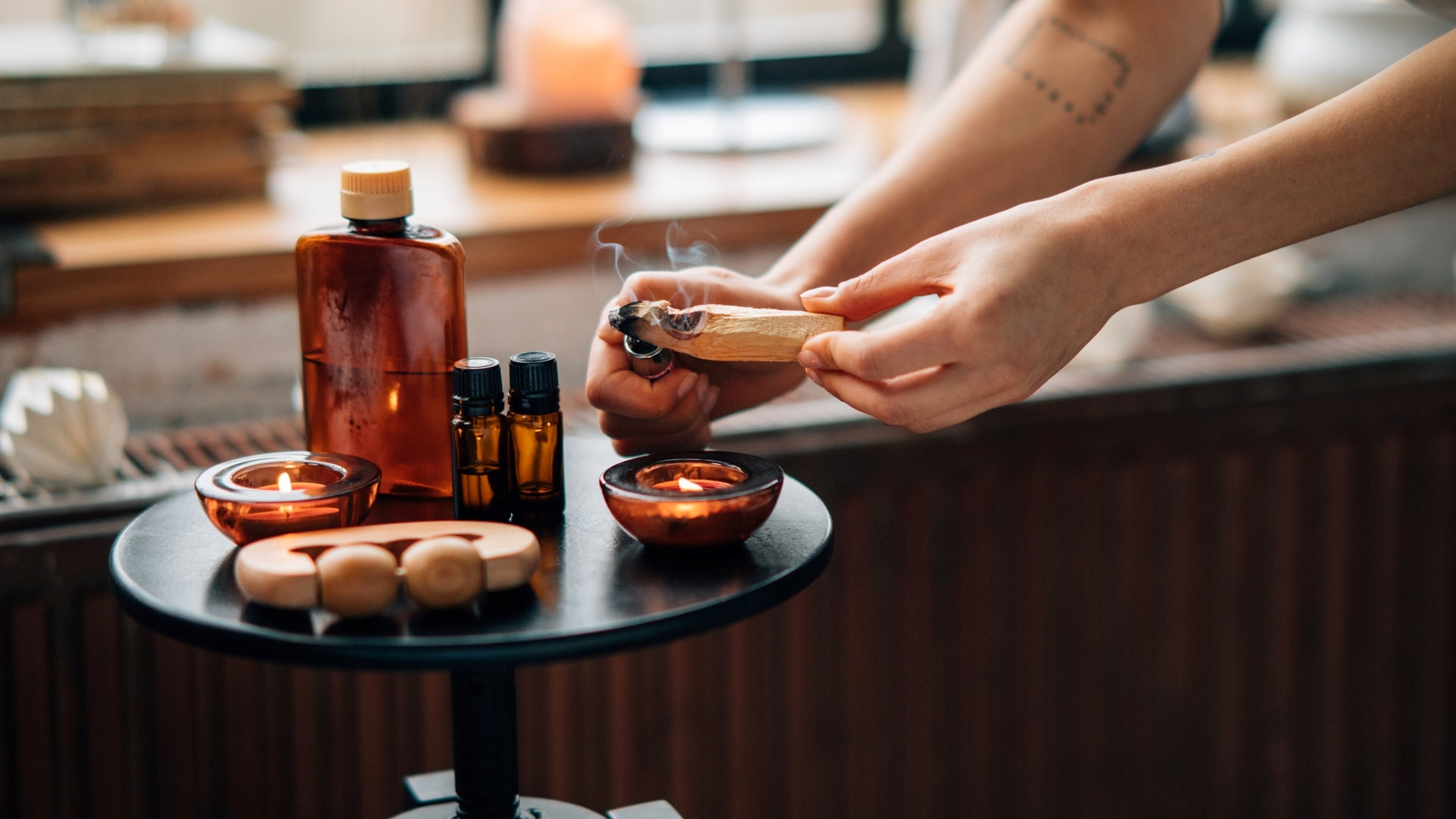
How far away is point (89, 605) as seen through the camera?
4.01 ft

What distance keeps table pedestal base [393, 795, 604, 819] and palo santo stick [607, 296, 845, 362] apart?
267 mm

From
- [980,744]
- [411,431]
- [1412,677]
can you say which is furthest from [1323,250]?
[411,431]

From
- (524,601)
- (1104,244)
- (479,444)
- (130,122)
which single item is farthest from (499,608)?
(130,122)

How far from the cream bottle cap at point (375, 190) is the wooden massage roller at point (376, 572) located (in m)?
0.19

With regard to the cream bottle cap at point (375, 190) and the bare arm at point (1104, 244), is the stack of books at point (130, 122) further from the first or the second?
the bare arm at point (1104, 244)

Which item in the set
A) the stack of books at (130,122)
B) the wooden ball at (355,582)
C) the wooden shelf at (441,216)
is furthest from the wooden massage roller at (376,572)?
the stack of books at (130,122)

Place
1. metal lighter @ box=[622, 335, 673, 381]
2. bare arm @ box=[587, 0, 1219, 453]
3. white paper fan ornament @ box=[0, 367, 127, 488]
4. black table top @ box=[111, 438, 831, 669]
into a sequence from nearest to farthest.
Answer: black table top @ box=[111, 438, 831, 669] → metal lighter @ box=[622, 335, 673, 381] → bare arm @ box=[587, 0, 1219, 453] → white paper fan ornament @ box=[0, 367, 127, 488]

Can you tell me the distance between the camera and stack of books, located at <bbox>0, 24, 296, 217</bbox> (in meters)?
1.39

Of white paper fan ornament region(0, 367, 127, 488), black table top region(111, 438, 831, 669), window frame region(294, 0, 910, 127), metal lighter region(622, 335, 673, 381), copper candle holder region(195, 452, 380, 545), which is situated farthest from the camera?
window frame region(294, 0, 910, 127)

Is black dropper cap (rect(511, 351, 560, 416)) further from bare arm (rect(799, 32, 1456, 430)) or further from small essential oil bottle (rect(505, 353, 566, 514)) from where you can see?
bare arm (rect(799, 32, 1456, 430))

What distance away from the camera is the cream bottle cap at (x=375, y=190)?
0.75m

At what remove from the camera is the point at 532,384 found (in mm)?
745

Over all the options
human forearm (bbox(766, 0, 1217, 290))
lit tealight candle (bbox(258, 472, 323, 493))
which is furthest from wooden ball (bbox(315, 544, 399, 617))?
human forearm (bbox(766, 0, 1217, 290))

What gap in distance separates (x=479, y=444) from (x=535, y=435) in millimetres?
31
